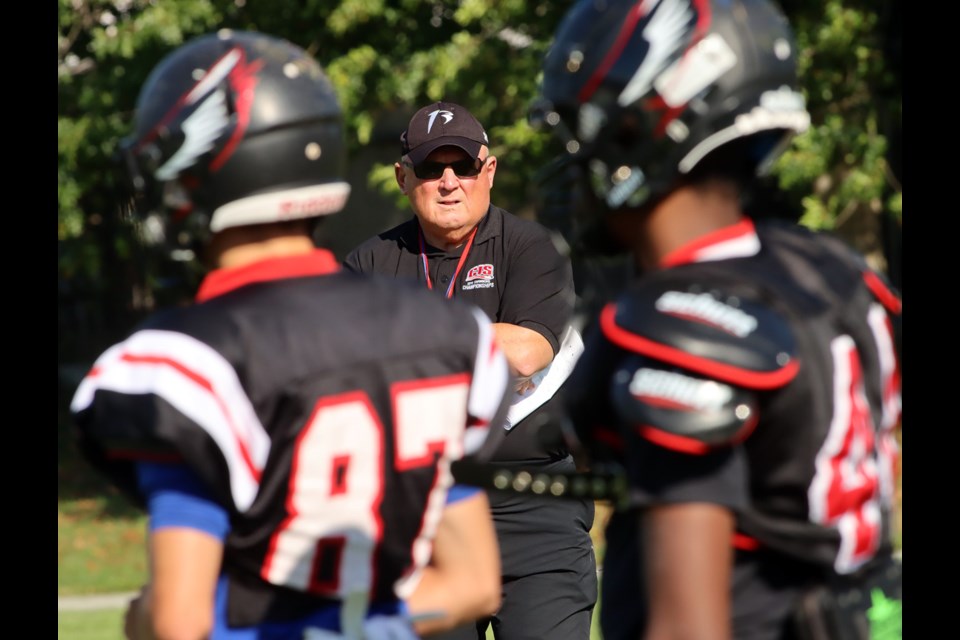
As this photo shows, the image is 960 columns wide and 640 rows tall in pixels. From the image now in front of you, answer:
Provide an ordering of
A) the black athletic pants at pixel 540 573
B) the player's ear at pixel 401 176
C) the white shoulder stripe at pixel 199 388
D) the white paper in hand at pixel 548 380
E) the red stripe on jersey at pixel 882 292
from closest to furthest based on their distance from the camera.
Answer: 1. the white shoulder stripe at pixel 199 388
2. the red stripe on jersey at pixel 882 292
3. the black athletic pants at pixel 540 573
4. the white paper in hand at pixel 548 380
5. the player's ear at pixel 401 176

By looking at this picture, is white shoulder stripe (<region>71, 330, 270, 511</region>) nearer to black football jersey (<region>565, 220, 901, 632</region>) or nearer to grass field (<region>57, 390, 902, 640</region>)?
black football jersey (<region>565, 220, 901, 632</region>)

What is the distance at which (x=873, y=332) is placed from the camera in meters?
2.31

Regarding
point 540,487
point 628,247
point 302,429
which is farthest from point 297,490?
point 628,247

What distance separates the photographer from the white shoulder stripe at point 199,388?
223 centimetres

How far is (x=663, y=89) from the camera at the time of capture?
226 centimetres

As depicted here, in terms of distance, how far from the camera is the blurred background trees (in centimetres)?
1088

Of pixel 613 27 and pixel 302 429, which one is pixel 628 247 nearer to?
pixel 613 27

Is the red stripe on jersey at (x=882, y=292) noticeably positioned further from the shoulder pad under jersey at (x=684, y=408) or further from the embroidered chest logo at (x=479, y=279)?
the embroidered chest logo at (x=479, y=279)

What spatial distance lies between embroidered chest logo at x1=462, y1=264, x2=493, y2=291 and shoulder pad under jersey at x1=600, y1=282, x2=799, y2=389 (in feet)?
9.26

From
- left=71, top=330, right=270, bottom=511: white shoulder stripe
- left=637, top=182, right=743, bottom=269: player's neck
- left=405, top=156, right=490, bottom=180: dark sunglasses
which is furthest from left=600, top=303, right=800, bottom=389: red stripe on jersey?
left=405, top=156, right=490, bottom=180: dark sunglasses

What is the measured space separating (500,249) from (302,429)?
2.77m

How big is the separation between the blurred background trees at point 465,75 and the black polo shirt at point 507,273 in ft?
17.4

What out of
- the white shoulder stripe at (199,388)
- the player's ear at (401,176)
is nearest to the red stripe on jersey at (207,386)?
the white shoulder stripe at (199,388)

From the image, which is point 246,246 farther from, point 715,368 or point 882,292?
point 882,292
